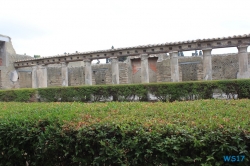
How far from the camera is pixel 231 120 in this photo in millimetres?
2691

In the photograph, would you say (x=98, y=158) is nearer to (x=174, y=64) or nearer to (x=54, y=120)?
(x=54, y=120)

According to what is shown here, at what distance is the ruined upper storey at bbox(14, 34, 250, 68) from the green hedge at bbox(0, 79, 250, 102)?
14.2 ft

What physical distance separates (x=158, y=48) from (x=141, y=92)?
5.01 meters

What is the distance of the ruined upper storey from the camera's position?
42.7ft

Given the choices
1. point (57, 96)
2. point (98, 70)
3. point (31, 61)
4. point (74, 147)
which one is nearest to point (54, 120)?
point (74, 147)

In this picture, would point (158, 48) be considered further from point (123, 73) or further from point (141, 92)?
point (123, 73)

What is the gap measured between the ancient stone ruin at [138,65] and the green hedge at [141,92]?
3.90m

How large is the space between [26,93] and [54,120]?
11.1 meters

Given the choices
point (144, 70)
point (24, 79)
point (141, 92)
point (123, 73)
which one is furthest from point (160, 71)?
point (24, 79)

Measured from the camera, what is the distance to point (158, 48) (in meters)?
14.9

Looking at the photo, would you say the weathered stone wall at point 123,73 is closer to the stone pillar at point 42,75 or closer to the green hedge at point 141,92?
the stone pillar at point 42,75

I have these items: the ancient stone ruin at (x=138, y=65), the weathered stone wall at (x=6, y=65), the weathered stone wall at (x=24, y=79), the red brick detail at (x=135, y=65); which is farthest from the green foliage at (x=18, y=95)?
the red brick detail at (x=135, y=65)

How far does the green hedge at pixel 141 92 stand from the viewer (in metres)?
9.71

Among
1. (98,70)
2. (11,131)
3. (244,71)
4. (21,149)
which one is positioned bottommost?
(21,149)
